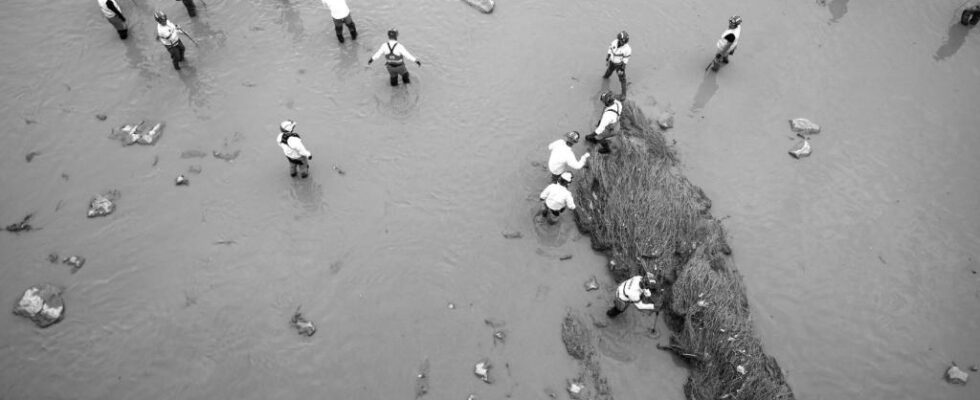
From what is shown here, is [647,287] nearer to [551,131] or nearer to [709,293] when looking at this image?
[709,293]

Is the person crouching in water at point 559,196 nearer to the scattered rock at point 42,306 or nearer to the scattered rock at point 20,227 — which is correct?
the scattered rock at point 42,306

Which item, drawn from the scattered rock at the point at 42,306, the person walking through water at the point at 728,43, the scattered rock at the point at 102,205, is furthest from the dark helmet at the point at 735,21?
the scattered rock at the point at 42,306

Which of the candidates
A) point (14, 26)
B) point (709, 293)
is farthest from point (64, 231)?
point (709, 293)

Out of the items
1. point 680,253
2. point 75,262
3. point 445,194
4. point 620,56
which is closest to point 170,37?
point 75,262

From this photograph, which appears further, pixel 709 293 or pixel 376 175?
pixel 376 175

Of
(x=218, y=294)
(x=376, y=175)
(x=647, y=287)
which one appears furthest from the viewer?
(x=376, y=175)
